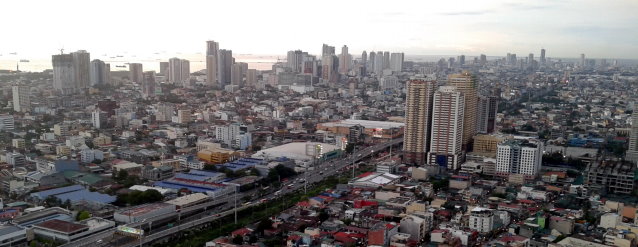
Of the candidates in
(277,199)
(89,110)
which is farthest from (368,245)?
(89,110)

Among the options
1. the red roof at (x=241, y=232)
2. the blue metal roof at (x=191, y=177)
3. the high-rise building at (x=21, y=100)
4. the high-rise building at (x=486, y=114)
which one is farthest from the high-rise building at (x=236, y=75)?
the red roof at (x=241, y=232)

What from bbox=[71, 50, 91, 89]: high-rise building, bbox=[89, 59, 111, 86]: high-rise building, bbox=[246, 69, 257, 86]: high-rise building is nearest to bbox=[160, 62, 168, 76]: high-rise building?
Answer: bbox=[246, 69, 257, 86]: high-rise building

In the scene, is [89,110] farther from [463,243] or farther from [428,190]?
[463,243]

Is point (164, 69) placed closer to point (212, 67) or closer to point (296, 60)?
point (212, 67)

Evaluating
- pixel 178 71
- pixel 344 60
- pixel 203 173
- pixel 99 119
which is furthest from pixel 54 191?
pixel 344 60

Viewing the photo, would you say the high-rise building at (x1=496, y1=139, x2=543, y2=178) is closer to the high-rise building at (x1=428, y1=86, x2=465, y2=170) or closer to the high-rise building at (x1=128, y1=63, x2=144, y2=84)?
the high-rise building at (x1=428, y1=86, x2=465, y2=170)

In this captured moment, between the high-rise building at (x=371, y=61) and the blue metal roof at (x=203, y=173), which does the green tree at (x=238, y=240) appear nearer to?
the blue metal roof at (x=203, y=173)
